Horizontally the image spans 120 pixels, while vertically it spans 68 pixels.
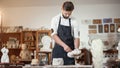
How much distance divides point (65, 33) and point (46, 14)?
4299mm

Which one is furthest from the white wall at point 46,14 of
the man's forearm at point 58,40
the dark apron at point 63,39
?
the man's forearm at point 58,40

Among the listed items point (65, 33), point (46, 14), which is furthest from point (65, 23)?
point (46, 14)

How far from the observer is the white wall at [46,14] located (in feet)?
21.3

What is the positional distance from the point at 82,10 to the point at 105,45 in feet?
3.57

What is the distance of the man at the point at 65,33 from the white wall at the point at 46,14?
4.14 meters

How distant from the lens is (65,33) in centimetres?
244

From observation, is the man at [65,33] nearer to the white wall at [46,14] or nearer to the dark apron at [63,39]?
the dark apron at [63,39]

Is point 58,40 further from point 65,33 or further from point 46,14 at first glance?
point 46,14

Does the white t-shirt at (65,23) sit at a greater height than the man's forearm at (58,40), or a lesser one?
greater

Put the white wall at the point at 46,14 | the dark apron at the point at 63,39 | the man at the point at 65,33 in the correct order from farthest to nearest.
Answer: the white wall at the point at 46,14, the dark apron at the point at 63,39, the man at the point at 65,33

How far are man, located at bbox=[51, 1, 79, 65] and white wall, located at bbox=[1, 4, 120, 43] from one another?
13.6 feet

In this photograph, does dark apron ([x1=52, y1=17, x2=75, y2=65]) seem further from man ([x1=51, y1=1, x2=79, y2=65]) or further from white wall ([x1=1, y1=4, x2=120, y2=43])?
white wall ([x1=1, y1=4, x2=120, y2=43])

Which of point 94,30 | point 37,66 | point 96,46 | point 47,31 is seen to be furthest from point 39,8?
point 37,66

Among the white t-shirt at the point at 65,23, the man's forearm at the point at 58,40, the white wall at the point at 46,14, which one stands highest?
the white wall at the point at 46,14
